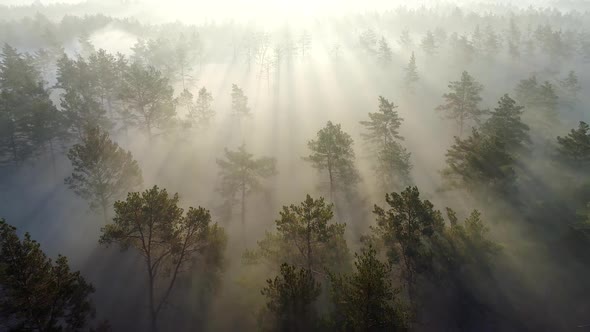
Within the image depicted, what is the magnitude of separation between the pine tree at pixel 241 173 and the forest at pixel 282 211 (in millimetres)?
329

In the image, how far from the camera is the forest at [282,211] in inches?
801

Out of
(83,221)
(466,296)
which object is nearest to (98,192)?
(83,221)

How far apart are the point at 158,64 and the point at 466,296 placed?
2807 inches

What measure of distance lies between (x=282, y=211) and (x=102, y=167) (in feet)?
72.4

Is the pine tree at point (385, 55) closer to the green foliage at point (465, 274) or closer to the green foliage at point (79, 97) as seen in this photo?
the green foliage at point (79, 97)

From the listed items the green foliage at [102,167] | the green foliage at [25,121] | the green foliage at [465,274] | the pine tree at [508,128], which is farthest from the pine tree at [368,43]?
the green foliage at [102,167]

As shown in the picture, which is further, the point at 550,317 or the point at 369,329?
the point at 550,317

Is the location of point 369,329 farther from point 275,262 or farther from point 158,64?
point 158,64

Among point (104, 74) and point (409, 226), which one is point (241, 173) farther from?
point (104, 74)

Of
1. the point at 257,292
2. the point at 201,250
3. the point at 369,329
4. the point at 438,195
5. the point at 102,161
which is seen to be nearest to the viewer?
the point at 369,329

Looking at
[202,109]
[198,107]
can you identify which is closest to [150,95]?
[198,107]

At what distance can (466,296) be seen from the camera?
26.3m

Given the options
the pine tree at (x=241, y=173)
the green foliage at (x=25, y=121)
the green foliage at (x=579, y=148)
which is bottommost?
the green foliage at (x=579, y=148)

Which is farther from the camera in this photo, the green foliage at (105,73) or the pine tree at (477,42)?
the pine tree at (477,42)
